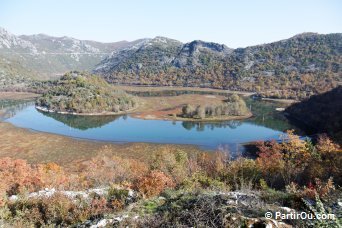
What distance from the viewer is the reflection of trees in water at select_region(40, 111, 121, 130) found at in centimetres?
14732

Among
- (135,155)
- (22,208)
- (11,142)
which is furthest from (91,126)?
(22,208)

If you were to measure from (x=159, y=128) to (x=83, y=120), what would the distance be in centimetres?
4605

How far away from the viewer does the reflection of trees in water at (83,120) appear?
14732 cm

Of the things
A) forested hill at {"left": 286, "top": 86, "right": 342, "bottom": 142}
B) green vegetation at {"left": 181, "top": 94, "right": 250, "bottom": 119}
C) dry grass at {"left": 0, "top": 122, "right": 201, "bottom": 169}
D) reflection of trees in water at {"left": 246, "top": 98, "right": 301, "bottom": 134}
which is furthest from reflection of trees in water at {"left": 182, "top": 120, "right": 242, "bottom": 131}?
dry grass at {"left": 0, "top": 122, "right": 201, "bottom": 169}

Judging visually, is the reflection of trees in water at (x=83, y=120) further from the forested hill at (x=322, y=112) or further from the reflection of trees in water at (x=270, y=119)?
the forested hill at (x=322, y=112)

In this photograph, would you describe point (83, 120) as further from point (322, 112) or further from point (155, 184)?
point (155, 184)

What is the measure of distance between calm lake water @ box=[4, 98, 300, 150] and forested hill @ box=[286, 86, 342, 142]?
8.47m

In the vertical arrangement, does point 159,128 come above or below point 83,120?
below

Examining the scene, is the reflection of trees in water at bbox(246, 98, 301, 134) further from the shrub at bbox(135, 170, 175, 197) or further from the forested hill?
the shrub at bbox(135, 170, 175, 197)

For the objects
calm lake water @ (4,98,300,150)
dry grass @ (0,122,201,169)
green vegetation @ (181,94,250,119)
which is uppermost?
green vegetation @ (181,94,250,119)

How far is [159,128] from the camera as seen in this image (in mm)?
137125

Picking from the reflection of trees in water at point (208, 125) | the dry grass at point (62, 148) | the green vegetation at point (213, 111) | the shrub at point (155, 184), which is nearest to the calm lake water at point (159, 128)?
the reflection of trees in water at point (208, 125)

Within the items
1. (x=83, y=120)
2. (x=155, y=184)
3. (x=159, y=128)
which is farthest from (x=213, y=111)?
(x=155, y=184)

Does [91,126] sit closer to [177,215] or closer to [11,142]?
[11,142]
